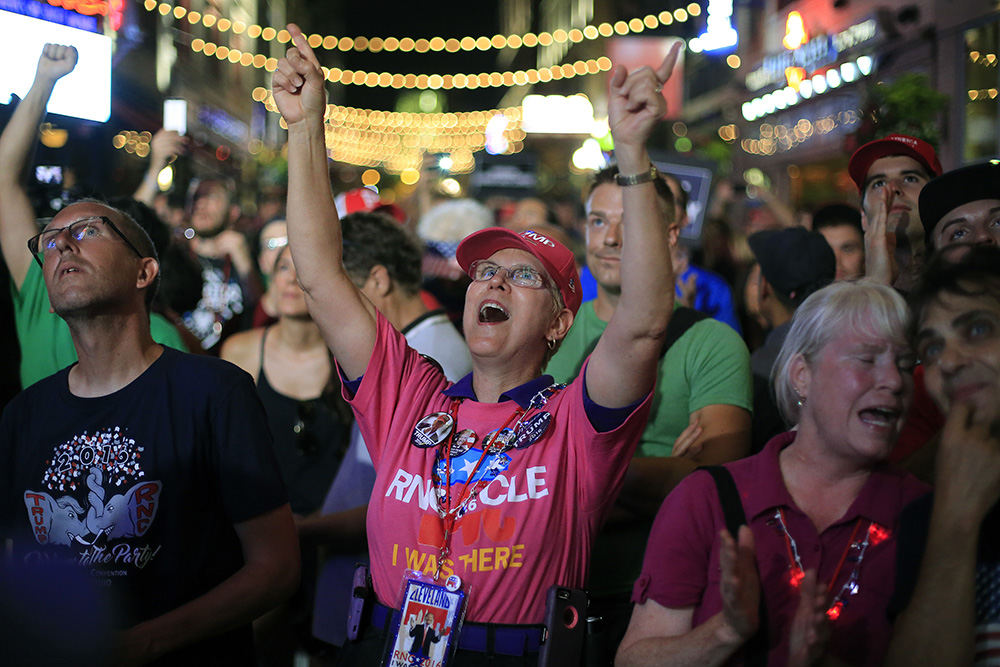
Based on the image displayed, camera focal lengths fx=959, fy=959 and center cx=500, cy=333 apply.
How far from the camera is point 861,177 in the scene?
14.2ft

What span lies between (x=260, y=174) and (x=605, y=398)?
2353cm

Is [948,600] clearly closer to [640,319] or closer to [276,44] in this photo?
[640,319]

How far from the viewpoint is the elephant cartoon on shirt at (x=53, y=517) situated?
279 centimetres

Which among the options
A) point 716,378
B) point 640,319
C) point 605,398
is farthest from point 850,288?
point 716,378

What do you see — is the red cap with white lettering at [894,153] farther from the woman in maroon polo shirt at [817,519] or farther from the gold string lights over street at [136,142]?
the gold string lights over street at [136,142]

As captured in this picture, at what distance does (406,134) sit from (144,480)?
48.2m

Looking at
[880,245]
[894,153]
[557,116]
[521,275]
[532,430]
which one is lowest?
[532,430]

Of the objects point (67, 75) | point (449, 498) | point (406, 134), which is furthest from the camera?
point (406, 134)

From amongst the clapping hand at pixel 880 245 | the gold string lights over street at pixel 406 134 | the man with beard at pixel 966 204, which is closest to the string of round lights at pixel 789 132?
the clapping hand at pixel 880 245

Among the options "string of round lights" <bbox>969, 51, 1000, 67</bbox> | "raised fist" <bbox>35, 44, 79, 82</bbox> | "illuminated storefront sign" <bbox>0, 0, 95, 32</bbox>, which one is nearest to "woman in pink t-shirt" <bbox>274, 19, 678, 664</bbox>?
"raised fist" <bbox>35, 44, 79, 82</bbox>

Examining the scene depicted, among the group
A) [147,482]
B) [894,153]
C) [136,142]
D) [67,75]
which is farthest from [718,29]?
[147,482]

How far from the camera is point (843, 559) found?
7.16 ft

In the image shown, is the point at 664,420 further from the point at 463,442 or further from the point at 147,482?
the point at 147,482

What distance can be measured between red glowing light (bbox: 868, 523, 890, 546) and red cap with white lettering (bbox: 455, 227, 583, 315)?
1.22m
